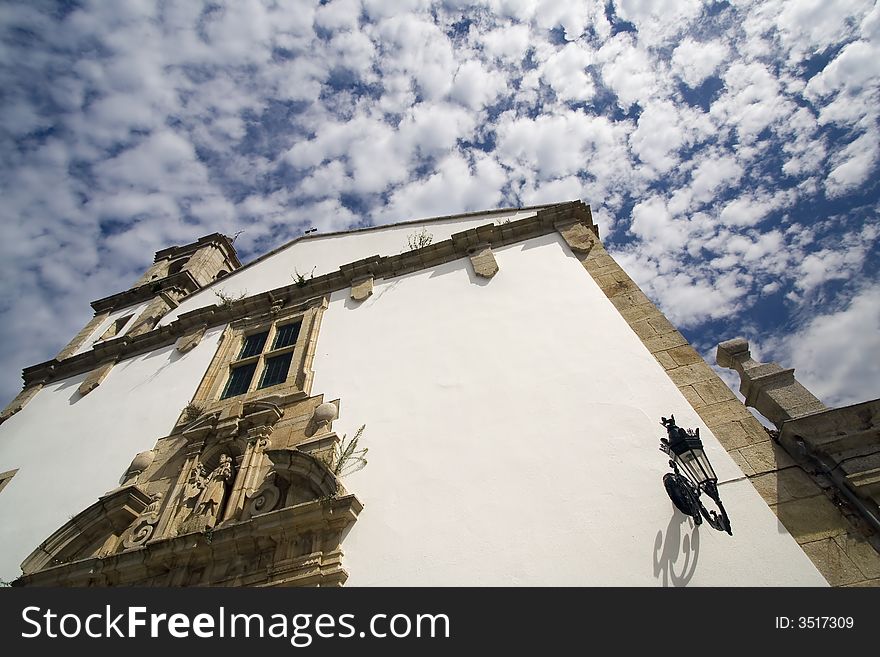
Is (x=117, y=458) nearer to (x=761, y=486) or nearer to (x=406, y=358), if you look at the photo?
(x=406, y=358)

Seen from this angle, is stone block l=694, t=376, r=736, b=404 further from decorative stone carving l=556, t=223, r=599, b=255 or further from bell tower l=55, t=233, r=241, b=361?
bell tower l=55, t=233, r=241, b=361

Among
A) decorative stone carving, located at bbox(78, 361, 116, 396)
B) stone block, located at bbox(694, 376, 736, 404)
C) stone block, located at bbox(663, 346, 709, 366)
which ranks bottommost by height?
stone block, located at bbox(694, 376, 736, 404)

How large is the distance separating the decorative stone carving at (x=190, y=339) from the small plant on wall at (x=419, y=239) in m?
5.20

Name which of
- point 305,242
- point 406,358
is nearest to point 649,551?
point 406,358

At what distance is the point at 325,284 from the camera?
10.3 meters

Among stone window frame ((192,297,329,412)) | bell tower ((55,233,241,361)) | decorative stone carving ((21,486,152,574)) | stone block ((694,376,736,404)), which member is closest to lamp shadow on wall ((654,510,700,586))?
stone block ((694,376,736,404))

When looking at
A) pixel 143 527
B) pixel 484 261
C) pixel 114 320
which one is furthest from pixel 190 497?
pixel 114 320

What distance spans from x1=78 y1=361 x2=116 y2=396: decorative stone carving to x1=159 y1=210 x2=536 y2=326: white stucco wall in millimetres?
2256

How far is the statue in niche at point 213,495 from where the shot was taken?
6141 millimetres

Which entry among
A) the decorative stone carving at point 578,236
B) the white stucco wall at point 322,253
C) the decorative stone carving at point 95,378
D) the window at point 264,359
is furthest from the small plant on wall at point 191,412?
the decorative stone carving at point 578,236

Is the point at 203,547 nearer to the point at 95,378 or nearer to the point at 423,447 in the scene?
the point at 423,447

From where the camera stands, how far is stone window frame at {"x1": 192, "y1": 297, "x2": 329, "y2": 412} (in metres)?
8.12

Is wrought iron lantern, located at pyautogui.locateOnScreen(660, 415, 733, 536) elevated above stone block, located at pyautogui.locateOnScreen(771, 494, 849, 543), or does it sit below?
above

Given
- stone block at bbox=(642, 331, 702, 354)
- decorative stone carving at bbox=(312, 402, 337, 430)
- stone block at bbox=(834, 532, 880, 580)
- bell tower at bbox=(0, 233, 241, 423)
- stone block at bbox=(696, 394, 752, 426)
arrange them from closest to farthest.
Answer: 1. stone block at bbox=(834, 532, 880, 580)
2. stone block at bbox=(696, 394, 752, 426)
3. stone block at bbox=(642, 331, 702, 354)
4. decorative stone carving at bbox=(312, 402, 337, 430)
5. bell tower at bbox=(0, 233, 241, 423)
